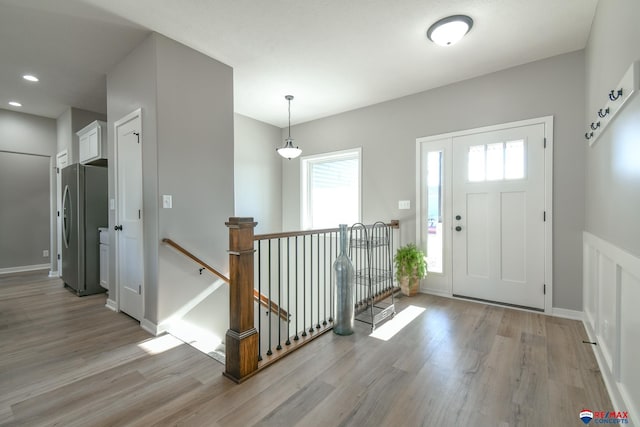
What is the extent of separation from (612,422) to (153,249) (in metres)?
3.41

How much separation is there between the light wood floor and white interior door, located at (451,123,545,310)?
1.87ft

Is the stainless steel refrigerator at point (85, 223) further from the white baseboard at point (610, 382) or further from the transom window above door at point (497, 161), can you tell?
the white baseboard at point (610, 382)

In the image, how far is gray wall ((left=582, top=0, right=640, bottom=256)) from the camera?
54.4 inches

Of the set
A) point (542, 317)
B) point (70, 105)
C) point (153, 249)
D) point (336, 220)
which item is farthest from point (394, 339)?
point (70, 105)

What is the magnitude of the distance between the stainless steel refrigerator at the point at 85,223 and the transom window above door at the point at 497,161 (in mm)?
4890

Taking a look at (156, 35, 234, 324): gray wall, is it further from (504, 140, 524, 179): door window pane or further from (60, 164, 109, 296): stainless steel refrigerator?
(504, 140, 524, 179): door window pane

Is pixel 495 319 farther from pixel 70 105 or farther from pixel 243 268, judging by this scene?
pixel 70 105

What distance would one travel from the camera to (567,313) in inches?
115

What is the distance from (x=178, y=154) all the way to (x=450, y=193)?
10.4ft

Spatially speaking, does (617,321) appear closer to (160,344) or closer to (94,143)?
(160,344)

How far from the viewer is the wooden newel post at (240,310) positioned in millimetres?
1872

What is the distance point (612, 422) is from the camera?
1505 mm

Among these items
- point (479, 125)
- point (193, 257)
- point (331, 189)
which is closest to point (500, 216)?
point (479, 125)

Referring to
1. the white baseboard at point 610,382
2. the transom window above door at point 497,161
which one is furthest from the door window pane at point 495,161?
the white baseboard at point 610,382
